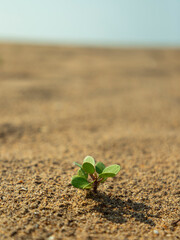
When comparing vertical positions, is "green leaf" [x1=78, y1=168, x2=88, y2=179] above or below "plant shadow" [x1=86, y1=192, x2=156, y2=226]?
above

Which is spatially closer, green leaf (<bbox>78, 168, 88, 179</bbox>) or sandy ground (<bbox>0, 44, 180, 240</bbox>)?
sandy ground (<bbox>0, 44, 180, 240</bbox>)

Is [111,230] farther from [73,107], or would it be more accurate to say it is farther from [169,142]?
[73,107]

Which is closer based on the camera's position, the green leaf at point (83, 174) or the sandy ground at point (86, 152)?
the sandy ground at point (86, 152)

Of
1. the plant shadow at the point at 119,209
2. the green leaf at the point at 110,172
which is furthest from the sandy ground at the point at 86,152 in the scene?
the green leaf at the point at 110,172

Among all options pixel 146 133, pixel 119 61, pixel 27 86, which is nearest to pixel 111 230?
pixel 146 133

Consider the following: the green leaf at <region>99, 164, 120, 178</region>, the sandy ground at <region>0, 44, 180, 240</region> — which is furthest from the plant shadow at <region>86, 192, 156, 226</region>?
the green leaf at <region>99, 164, 120, 178</region>

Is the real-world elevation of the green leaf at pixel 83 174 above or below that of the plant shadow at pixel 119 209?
above

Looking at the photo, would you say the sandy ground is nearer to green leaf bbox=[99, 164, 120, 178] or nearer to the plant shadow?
the plant shadow

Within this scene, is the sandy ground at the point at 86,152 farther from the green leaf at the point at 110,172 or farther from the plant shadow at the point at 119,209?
the green leaf at the point at 110,172

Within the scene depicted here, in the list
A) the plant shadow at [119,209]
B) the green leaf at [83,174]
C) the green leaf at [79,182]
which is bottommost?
the plant shadow at [119,209]

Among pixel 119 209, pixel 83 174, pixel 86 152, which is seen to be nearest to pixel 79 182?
pixel 83 174
